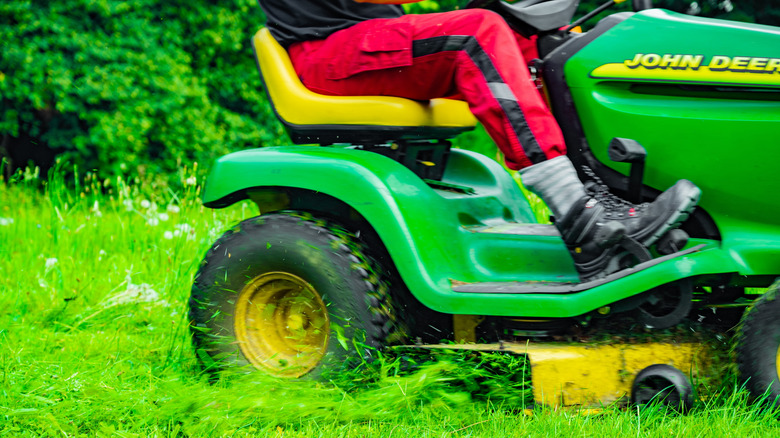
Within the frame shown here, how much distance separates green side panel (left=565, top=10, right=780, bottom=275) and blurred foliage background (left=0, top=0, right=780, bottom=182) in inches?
160

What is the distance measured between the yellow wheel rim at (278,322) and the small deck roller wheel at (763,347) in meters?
1.13

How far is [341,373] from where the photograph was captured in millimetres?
2281

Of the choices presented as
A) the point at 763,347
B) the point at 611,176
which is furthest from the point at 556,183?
the point at 763,347

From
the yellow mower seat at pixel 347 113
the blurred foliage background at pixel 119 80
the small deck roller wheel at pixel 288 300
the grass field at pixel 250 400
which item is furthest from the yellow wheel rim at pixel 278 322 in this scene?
the blurred foliage background at pixel 119 80

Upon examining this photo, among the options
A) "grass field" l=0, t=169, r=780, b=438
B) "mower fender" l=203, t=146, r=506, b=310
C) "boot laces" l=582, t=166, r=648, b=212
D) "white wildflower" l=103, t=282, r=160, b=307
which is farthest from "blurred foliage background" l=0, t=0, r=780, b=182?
"mower fender" l=203, t=146, r=506, b=310

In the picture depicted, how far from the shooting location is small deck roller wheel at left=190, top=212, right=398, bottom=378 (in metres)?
2.28

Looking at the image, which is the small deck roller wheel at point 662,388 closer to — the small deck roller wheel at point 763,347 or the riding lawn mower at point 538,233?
the riding lawn mower at point 538,233

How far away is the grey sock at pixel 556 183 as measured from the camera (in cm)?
212

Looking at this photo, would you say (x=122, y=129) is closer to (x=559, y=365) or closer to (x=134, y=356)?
(x=134, y=356)

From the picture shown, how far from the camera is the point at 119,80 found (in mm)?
6945

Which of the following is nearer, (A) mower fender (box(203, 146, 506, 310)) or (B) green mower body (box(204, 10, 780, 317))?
(B) green mower body (box(204, 10, 780, 317))

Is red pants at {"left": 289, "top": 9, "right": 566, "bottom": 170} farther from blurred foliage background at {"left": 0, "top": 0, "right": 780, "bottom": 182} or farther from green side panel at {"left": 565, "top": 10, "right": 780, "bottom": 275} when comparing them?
blurred foliage background at {"left": 0, "top": 0, "right": 780, "bottom": 182}

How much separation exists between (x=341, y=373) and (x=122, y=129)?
5.21 meters

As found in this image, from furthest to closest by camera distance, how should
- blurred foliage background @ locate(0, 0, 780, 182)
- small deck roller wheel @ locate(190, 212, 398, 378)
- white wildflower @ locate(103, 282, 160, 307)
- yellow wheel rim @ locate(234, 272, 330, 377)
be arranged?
blurred foliage background @ locate(0, 0, 780, 182) → white wildflower @ locate(103, 282, 160, 307) → yellow wheel rim @ locate(234, 272, 330, 377) → small deck roller wheel @ locate(190, 212, 398, 378)
